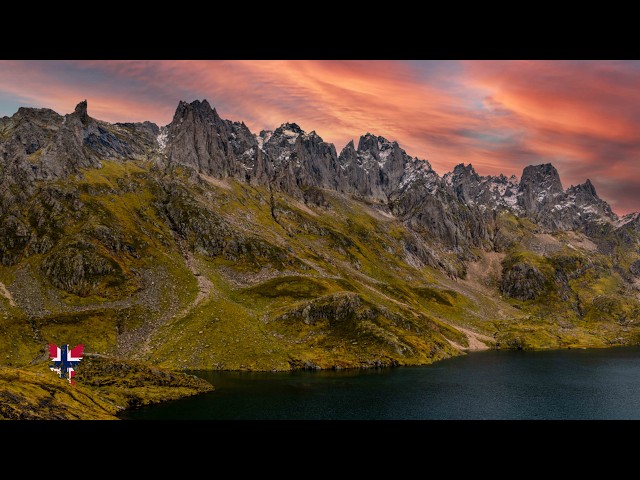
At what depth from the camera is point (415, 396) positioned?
136 metres

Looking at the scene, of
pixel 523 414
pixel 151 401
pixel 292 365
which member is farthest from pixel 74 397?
pixel 523 414

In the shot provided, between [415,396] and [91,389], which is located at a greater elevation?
[91,389]

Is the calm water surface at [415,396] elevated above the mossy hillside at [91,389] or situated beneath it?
situated beneath

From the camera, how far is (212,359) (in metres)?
176

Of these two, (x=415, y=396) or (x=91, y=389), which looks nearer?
(x=91, y=389)

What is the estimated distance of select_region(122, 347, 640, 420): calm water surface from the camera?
11362cm

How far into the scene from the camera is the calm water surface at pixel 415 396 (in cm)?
11362

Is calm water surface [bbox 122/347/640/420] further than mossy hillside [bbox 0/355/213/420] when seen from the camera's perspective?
Yes

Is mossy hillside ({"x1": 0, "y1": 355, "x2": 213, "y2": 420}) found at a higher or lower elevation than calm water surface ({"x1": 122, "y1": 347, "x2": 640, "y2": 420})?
higher

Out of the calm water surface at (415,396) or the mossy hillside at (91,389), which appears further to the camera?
the calm water surface at (415,396)
